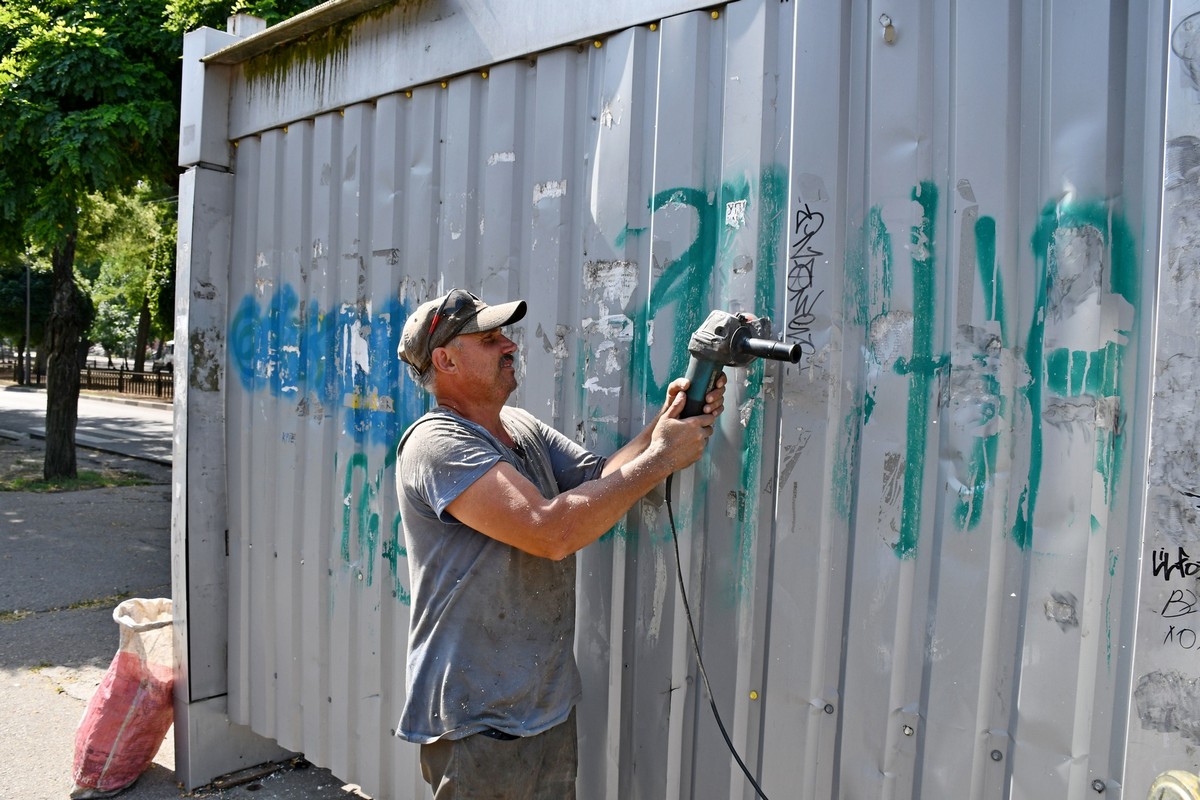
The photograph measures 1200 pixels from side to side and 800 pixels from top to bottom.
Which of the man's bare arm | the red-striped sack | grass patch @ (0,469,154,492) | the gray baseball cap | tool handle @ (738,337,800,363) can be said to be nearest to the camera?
tool handle @ (738,337,800,363)

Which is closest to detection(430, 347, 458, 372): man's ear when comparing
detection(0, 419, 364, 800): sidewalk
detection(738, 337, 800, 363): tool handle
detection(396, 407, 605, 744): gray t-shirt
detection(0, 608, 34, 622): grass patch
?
detection(396, 407, 605, 744): gray t-shirt

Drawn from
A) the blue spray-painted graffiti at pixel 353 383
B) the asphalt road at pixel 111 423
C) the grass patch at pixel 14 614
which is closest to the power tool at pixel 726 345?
the blue spray-painted graffiti at pixel 353 383

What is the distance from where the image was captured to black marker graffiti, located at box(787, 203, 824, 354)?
94.6 inches

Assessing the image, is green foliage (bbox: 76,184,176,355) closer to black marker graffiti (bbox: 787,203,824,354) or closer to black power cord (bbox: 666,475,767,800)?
black power cord (bbox: 666,475,767,800)

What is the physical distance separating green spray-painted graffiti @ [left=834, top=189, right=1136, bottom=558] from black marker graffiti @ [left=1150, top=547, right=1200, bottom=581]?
29 centimetres

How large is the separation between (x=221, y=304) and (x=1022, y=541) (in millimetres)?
3573

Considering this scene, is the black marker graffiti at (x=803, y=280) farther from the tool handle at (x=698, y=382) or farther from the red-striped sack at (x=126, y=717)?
the red-striped sack at (x=126, y=717)

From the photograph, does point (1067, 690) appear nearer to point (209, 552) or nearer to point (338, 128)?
point (338, 128)

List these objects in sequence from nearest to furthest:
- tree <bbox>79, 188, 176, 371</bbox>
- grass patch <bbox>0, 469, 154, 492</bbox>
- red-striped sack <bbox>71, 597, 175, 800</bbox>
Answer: red-striped sack <bbox>71, 597, 175, 800</bbox> < grass patch <bbox>0, 469, 154, 492</bbox> < tree <bbox>79, 188, 176, 371</bbox>

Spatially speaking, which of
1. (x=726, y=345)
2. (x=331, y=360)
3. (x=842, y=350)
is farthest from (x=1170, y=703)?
(x=331, y=360)

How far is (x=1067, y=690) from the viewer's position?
202 centimetres

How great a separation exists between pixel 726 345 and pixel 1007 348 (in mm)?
623

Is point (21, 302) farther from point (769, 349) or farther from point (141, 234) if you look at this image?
point (769, 349)

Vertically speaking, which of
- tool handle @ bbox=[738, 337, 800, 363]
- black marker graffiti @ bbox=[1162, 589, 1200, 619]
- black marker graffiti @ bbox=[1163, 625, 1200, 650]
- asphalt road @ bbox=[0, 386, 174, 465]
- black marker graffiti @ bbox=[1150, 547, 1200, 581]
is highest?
tool handle @ bbox=[738, 337, 800, 363]
